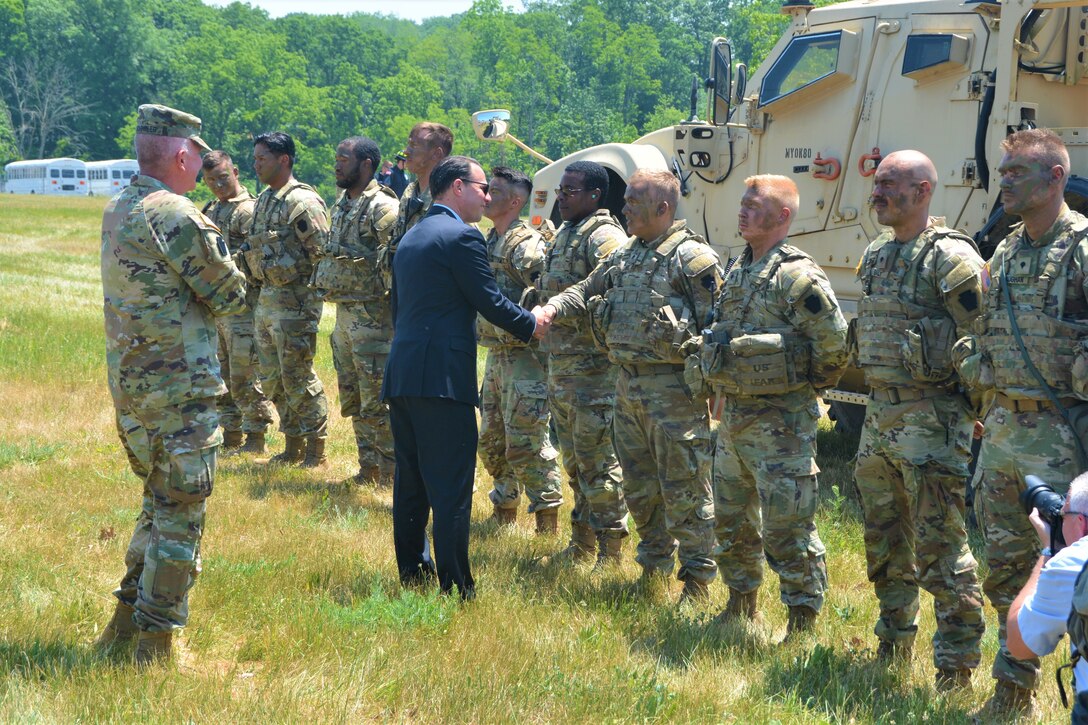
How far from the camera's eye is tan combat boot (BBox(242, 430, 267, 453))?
9.32m

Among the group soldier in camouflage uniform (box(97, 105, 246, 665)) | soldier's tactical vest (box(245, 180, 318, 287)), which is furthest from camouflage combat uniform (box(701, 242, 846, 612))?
soldier's tactical vest (box(245, 180, 318, 287))

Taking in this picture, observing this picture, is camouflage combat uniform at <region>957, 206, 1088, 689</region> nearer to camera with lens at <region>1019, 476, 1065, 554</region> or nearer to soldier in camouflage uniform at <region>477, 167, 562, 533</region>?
camera with lens at <region>1019, 476, 1065, 554</region>

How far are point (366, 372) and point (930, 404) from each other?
4.43 metres

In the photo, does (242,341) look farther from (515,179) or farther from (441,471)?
(441,471)

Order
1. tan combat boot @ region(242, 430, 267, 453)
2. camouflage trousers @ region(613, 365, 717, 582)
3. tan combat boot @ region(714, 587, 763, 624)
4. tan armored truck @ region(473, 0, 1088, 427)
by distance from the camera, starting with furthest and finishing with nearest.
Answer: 1. tan combat boot @ region(242, 430, 267, 453)
2. tan armored truck @ region(473, 0, 1088, 427)
3. camouflage trousers @ region(613, 365, 717, 582)
4. tan combat boot @ region(714, 587, 763, 624)

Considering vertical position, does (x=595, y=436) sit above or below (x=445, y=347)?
below

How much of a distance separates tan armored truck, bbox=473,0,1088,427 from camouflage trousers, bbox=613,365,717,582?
2320 millimetres

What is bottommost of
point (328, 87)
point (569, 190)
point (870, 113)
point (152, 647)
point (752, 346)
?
point (152, 647)

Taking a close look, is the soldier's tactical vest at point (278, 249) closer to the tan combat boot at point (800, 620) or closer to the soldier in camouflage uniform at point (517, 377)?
the soldier in camouflage uniform at point (517, 377)

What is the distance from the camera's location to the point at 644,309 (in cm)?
561

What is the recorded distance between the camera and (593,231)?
6422 mm

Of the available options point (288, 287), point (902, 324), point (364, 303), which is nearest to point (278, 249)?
point (288, 287)

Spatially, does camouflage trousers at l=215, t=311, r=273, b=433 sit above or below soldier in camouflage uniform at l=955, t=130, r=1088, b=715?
Answer: below

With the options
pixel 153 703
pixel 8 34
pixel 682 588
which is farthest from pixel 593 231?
pixel 8 34
